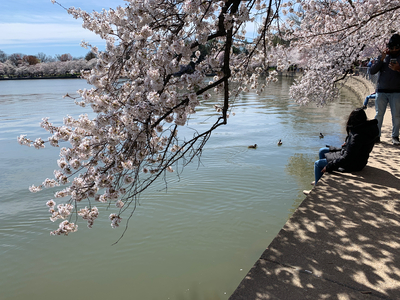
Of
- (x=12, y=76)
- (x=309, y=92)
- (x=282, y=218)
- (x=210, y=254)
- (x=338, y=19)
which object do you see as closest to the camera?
(x=210, y=254)

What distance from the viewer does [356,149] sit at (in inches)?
158

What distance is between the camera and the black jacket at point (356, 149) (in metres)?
3.97

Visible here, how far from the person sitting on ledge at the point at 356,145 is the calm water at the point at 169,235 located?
41.5 inches

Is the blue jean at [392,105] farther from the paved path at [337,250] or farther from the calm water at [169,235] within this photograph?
the paved path at [337,250]

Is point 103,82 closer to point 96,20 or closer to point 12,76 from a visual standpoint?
point 96,20

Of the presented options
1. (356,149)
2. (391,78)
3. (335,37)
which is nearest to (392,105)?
(391,78)

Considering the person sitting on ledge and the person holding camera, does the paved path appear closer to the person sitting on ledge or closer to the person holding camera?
the person sitting on ledge

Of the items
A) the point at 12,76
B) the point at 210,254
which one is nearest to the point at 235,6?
the point at 210,254

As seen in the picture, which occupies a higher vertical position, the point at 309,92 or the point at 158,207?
the point at 309,92

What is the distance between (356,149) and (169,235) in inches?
110

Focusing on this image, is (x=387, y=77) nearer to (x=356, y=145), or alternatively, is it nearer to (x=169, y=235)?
(x=356, y=145)

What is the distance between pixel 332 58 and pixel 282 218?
6615 mm

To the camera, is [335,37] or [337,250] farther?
[335,37]

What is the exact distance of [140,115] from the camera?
2555 mm
